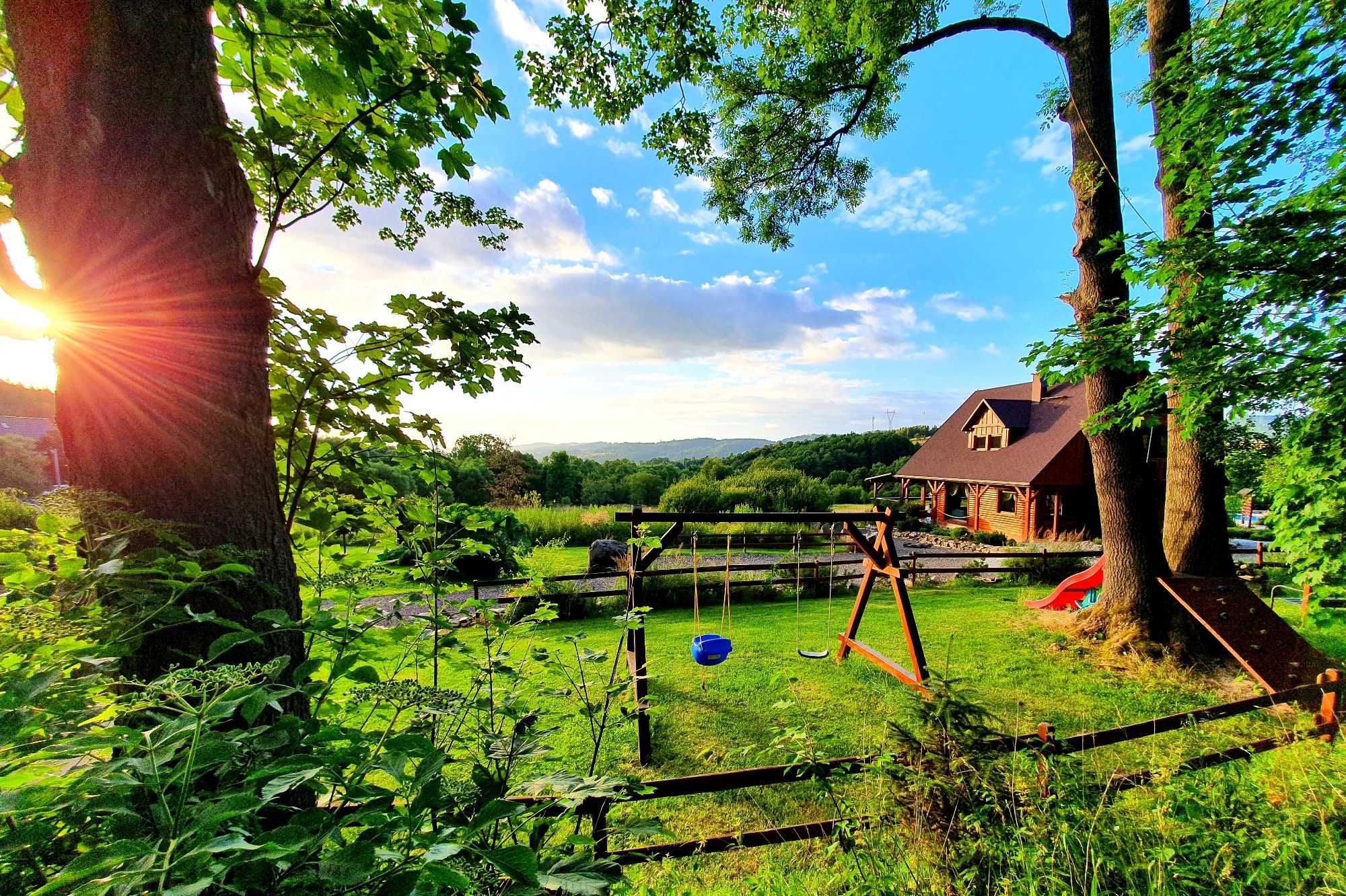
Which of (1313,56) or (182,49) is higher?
(1313,56)

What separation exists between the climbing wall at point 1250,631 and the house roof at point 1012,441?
1085 cm

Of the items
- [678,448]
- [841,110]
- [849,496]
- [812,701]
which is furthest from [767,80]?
[678,448]

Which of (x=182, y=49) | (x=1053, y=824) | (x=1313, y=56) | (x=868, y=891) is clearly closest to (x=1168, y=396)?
(x=1313, y=56)

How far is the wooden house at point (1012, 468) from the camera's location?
16.1m

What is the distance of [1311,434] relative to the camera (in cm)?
350

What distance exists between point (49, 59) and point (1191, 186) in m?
6.32

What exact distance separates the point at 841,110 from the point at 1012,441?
16.6m

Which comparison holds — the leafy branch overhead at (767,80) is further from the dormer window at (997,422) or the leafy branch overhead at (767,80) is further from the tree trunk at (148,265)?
the dormer window at (997,422)

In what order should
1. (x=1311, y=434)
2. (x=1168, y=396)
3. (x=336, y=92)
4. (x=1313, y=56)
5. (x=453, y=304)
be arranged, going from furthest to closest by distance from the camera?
(x=1168, y=396) < (x=1311, y=434) < (x=1313, y=56) < (x=453, y=304) < (x=336, y=92)

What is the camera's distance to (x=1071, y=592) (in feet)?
27.3

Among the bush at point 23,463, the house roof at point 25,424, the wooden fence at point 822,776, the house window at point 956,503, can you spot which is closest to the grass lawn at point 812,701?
the wooden fence at point 822,776

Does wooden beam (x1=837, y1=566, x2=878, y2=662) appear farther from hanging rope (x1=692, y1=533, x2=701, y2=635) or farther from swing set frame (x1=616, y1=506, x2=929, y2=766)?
hanging rope (x1=692, y1=533, x2=701, y2=635)

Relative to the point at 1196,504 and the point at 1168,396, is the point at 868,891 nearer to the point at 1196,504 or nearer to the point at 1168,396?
the point at 1168,396

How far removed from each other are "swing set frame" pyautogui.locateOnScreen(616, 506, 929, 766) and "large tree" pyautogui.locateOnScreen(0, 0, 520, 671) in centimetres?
244
